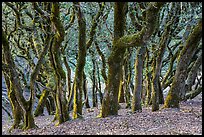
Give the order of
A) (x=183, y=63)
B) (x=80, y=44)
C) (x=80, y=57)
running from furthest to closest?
(x=183, y=63)
(x=80, y=57)
(x=80, y=44)

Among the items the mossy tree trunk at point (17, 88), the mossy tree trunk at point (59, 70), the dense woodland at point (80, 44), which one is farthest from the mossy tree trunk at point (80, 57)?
the mossy tree trunk at point (17, 88)

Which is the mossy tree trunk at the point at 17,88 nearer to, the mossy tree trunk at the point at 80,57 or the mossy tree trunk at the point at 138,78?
the mossy tree trunk at the point at 80,57

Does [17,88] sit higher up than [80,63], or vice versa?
[80,63]

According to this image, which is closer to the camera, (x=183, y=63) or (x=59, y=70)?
(x=59, y=70)

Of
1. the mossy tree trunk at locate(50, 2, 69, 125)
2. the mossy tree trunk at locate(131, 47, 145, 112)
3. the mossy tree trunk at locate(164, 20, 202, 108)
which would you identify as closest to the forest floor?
the mossy tree trunk at locate(50, 2, 69, 125)

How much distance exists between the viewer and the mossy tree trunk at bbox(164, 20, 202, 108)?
10461 mm

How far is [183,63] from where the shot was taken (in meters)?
11.1

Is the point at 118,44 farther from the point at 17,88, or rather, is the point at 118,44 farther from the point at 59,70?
the point at 17,88

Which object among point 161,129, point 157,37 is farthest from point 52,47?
point 157,37

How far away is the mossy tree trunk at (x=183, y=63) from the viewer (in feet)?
34.3

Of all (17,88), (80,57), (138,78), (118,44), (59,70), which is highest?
(118,44)

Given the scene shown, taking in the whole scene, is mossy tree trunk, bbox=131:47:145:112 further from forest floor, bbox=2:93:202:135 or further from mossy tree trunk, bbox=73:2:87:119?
mossy tree trunk, bbox=73:2:87:119

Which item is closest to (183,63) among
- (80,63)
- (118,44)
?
(118,44)

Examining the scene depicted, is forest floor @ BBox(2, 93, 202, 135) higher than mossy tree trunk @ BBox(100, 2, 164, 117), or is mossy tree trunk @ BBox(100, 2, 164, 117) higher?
mossy tree trunk @ BBox(100, 2, 164, 117)
